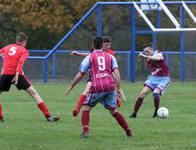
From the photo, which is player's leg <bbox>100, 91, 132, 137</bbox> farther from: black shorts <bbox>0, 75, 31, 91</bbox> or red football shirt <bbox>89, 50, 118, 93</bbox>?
black shorts <bbox>0, 75, 31, 91</bbox>

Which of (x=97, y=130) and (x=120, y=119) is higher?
(x=120, y=119)

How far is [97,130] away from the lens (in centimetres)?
1407

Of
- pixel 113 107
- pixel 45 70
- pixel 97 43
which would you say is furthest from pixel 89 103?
pixel 45 70

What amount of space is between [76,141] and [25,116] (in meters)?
4.90

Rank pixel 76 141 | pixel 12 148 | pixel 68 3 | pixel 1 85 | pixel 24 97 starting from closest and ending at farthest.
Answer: pixel 12 148
pixel 76 141
pixel 1 85
pixel 24 97
pixel 68 3

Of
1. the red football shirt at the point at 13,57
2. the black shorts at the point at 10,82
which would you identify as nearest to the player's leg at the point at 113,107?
the red football shirt at the point at 13,57

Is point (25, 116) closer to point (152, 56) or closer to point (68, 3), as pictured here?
point (152, 56)

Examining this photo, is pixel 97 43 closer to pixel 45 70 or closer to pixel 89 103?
pixel 89 103

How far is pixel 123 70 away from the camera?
33594 millimetres

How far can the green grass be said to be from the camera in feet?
39.0

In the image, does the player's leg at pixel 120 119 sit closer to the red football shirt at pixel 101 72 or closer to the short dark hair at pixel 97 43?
the red football shirt at pixel 101 72

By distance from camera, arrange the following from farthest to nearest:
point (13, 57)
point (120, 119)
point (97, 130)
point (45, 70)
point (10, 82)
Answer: point (45, 70) → point (10, 82) → point (13, 57) → point (97, 130) → point (120, 119)

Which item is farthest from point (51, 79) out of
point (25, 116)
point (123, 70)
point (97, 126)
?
point (97, 126)

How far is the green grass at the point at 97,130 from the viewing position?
11.9 metres
